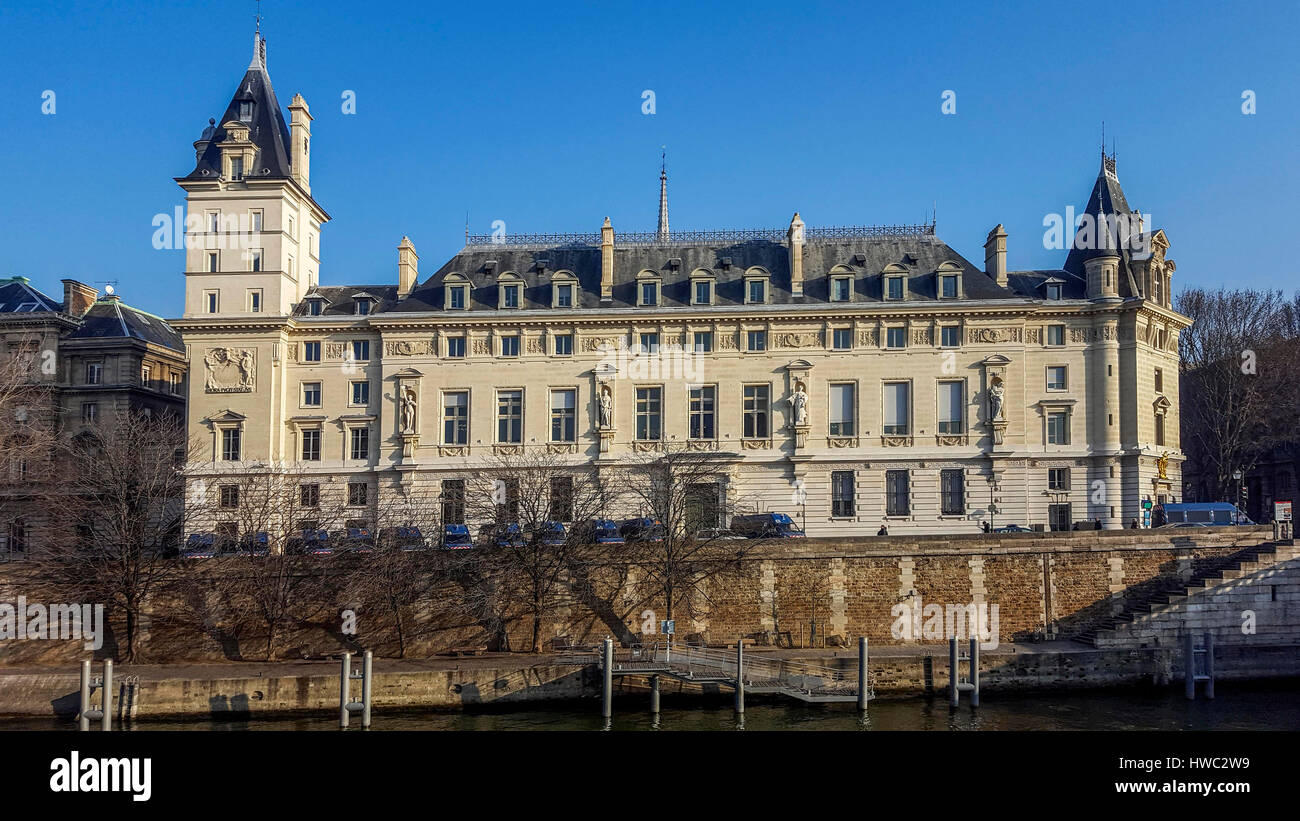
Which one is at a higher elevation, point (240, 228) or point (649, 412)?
point (240, 228)

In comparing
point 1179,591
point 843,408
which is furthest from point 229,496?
point 1179,591

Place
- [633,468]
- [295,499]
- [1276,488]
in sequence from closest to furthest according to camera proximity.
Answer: [295,499]
[633,468]
[1276,488]

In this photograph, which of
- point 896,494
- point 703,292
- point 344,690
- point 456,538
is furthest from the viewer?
point 703,292

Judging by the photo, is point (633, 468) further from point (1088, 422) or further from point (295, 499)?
point (1088, 422)

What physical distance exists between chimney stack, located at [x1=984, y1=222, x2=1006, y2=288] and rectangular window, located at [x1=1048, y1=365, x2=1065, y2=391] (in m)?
5.03

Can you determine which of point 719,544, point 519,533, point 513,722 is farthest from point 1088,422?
point 513,722

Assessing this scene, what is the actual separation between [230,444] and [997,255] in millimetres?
41840

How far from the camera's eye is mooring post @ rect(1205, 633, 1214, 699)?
32.6m

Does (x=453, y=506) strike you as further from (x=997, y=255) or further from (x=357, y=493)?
(x=997, y=255)

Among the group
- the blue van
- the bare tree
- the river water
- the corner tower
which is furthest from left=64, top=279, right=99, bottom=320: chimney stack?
the blue van

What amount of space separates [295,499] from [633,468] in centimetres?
1590

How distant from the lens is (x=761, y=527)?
145 ft

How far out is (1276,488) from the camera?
71188 mm

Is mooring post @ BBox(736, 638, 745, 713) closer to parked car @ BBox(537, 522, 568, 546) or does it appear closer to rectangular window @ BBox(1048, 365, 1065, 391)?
parked car @ BBox(537, 522, 568, 546)
